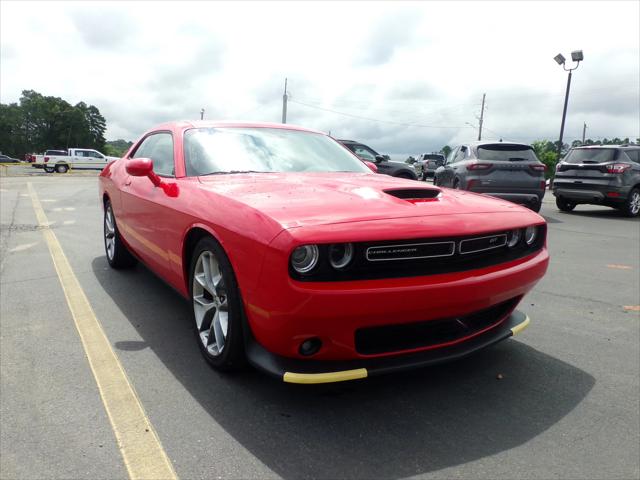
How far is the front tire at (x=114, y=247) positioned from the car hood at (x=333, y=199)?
2.14 metres

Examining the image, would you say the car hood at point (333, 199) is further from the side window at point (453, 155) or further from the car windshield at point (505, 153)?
the side window at point (453, 155)

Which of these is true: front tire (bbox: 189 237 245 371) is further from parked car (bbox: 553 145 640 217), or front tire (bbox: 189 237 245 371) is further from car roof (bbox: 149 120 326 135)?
parked car (bbox: 553 145 640 217)

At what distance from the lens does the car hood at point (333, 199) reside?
217cm

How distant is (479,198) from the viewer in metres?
2.89

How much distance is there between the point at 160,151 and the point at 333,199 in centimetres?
211

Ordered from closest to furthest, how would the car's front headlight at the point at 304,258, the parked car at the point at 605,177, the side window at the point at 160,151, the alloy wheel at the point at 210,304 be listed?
the car's front headlight at the point at 304,258 → the alloy wheel at the point at 210,304 → the side window at the point at 160,151 → the parked car at the point at 605,177

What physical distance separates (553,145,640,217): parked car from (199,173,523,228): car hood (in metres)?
9.78

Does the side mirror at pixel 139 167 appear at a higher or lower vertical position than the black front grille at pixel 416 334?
higher

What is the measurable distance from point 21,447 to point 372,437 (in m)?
1.45

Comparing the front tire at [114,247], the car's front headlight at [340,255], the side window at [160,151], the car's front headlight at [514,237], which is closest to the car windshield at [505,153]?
the side window at [160,151]

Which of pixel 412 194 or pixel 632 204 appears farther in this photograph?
pixel 632 204

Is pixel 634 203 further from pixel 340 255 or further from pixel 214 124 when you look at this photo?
pixel 340 255

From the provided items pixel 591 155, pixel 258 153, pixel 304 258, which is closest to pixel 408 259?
pixel 304 258

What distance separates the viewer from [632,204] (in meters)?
11.2
